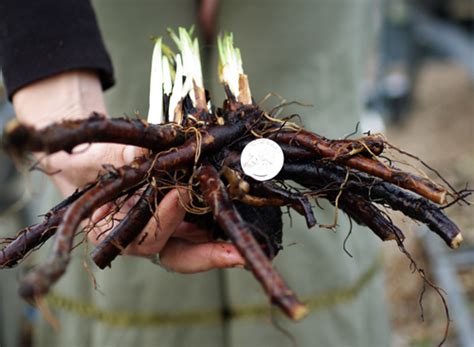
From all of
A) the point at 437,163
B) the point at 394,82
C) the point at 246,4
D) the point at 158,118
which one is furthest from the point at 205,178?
the point at 394,82

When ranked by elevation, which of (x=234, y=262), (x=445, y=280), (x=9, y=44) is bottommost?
(x=445, y=280)

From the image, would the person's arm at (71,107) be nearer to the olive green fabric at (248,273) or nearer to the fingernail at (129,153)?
the fingernail at (129,153)

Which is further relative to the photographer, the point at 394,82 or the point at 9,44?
the point at 394,82

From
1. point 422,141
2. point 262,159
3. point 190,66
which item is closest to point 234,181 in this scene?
point 262,159

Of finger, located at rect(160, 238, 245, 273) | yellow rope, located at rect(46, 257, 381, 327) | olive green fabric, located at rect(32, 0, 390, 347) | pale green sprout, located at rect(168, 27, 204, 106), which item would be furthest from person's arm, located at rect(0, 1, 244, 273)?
yellow rope, located at rect(46, 257, 381, 327)

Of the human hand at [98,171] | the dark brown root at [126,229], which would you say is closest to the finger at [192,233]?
the human hand at [98,171]

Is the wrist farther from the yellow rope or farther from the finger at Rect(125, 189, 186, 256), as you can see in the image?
the yellow rope

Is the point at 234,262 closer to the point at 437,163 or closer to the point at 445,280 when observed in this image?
the point at 445,280

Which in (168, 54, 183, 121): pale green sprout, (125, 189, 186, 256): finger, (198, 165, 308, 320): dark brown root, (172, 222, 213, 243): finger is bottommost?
(172, 222, 213, 243): finger
